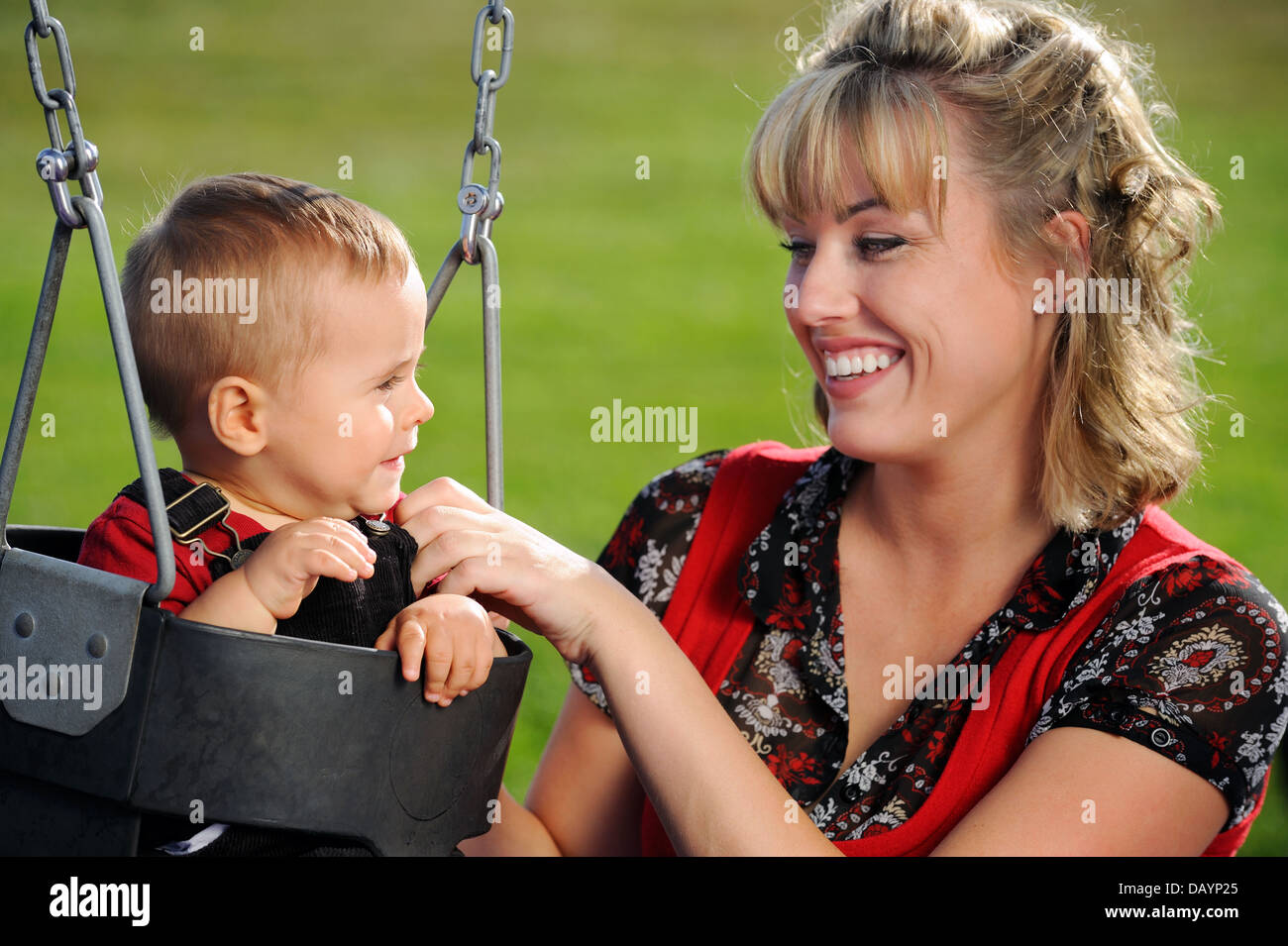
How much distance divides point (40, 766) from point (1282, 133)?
10864mm

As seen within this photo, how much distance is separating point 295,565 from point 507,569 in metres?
0.25

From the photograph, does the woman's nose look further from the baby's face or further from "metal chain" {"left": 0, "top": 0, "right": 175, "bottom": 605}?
"metal chain" {"left": 0, "top": 0, "right": 175, "bottom": 605}

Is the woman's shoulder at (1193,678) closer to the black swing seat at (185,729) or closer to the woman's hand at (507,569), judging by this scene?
the woman's hand at (507,569)

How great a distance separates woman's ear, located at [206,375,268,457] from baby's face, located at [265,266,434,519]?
0.04 feet

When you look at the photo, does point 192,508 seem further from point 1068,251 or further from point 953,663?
point 1068,251

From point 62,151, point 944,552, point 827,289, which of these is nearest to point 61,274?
point 62,151

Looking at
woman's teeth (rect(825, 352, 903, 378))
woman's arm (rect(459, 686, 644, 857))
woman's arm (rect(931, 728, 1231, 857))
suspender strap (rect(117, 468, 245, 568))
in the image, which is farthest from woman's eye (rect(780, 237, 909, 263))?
suspender strap (rect(117, 468, 245, 568))

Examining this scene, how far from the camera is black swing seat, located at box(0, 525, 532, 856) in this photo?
1.20 m

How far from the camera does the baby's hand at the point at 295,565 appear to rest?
4.25 feet

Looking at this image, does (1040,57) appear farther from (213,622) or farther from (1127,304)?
(213,622)

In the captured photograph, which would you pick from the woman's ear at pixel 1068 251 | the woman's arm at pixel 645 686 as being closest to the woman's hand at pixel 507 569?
the woman's arm at pixel 645 686

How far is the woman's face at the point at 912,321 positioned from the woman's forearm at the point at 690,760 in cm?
38

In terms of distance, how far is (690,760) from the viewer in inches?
60.5

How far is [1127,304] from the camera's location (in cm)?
184
